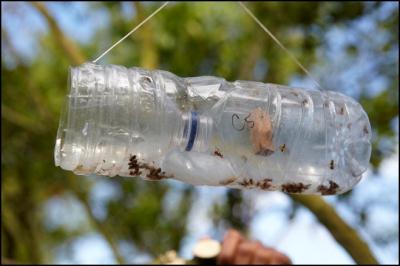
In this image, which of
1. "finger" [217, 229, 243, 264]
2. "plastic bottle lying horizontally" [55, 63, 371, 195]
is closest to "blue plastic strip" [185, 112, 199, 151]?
"plastic bottle lying horizontally" [55, 63, 371, 195]

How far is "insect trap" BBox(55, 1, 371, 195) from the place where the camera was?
1.31 metres

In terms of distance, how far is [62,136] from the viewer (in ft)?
4.32

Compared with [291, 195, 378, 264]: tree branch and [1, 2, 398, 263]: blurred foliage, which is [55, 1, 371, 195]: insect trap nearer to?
[291, 195, 378, 264]: tree branch

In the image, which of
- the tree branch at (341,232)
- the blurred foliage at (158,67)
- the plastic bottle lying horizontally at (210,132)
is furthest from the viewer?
the blurred foliage at (158,67)

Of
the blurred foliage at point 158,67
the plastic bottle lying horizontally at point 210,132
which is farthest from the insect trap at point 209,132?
the blurred foliage at point 158,67

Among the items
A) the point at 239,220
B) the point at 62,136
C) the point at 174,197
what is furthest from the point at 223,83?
the point at 174,197

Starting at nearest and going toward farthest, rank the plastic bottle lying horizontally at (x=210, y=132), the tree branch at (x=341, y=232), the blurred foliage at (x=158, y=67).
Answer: the plastic bottle lying horizontally at (x=210, y=132) → the tree branch at (x=341, y=232) → the blurred foliage at (x=158, y=67)

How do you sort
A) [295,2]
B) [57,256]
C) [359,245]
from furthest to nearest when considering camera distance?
[57,256], [295,2], [359,245]

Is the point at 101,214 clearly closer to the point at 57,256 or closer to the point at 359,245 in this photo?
the point at 57,256

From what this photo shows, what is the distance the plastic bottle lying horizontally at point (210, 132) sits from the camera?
1310 millimetres

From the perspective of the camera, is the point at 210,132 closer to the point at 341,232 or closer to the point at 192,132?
the point at 192,132

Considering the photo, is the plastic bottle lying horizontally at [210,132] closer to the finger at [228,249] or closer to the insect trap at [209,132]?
the insect trap at [209,132]

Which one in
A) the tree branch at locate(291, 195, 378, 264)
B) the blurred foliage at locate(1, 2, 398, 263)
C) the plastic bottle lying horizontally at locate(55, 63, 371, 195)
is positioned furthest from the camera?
the blurred foliage at locate(1, 2, 398, 263)

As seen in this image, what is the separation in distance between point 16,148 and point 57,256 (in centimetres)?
193
